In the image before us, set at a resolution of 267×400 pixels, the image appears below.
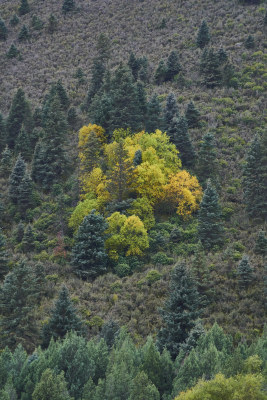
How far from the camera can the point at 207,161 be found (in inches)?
1890

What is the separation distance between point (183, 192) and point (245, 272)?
1260 cm

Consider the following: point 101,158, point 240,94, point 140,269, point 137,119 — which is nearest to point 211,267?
point 140,269

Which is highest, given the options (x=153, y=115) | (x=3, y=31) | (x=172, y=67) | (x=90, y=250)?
(x=3, y=31)

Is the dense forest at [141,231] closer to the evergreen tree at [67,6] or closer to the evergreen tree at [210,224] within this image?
the evergreen tree at [210,224]

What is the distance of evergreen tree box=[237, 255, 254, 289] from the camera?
35094 mm

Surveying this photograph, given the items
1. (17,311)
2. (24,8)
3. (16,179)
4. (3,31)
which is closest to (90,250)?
(17,311)

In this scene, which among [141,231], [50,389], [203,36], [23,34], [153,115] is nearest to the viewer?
[50,389]

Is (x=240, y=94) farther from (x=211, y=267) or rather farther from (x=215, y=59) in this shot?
(x=211, y=267)

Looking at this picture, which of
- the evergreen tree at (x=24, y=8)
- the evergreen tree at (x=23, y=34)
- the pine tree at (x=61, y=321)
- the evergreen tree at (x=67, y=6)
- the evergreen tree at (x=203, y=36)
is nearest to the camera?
the pine tree at (x=61, y=321)

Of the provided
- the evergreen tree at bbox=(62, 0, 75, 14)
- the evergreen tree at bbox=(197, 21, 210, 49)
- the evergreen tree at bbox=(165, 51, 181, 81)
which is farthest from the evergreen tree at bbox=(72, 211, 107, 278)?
the evergreen tree at bbox=(62, 0, 75, 14)

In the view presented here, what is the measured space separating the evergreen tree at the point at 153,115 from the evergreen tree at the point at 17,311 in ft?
93.1

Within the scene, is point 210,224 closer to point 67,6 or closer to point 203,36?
point 203,36

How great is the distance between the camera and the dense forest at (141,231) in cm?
2372

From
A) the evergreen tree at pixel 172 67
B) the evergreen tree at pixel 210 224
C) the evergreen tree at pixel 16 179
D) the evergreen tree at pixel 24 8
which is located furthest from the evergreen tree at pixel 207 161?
the evergreen tree at pixel 24 8
